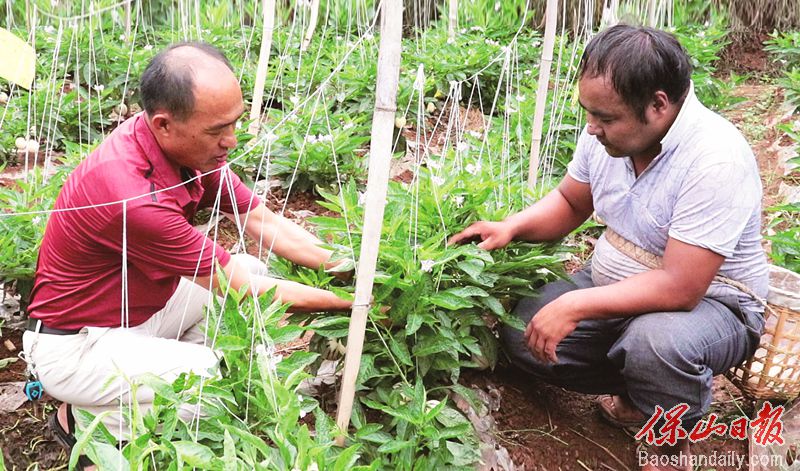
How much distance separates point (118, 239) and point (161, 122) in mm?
297

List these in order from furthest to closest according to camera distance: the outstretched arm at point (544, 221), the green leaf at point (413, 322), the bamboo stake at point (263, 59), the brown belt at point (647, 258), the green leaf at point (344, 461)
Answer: the bamboo stake at point (263, 59)
the outstretched arm at point (544, 221)
the brown belt at point (647, 258)
the green leaf at point (413, 322)
the green leaf at point (344, 461)

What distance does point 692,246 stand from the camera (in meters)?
1.92

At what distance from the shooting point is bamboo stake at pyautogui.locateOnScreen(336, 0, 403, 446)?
1570 mm

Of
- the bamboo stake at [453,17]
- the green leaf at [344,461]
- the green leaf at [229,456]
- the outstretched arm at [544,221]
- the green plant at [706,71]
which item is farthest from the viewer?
the bamboo stake at [453,17]

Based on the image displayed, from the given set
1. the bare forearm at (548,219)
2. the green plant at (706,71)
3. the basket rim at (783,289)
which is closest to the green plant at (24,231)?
the bare forearm at (548,219)

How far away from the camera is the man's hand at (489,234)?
7.18 feet

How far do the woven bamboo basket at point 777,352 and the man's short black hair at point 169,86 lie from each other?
5.39 ft

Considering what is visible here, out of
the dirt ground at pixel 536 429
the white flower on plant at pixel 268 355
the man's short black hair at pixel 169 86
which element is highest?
the man's short black hair at pixel 169 86

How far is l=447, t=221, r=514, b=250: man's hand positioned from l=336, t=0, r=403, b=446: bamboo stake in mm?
507

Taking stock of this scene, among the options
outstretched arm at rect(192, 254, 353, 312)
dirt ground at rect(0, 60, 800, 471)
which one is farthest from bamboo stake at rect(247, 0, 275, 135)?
outstretched arm at rect(192, 254, 353, 312)

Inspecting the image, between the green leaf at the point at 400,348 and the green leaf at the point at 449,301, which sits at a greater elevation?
the green leaf at the point at 449,301

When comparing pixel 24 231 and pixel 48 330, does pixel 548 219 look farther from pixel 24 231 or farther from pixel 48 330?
pixel 24 231

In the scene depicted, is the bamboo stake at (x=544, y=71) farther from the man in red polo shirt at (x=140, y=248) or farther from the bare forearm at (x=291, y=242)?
the man in red polo shirt at (x=140, y=248)

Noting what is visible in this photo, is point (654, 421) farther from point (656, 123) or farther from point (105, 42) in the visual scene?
point (105, 42)
